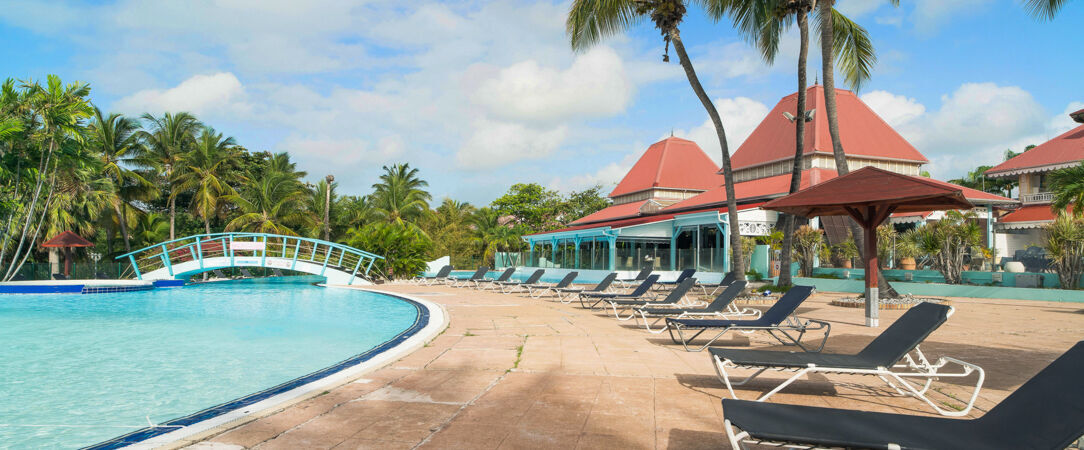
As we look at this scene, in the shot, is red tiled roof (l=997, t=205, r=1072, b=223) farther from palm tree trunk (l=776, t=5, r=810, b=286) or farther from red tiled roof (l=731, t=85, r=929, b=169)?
palm tree trunk (l=776, t=5, r=810, b=286)

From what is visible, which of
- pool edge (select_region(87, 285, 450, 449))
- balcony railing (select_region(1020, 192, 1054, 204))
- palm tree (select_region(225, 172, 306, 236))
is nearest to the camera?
pool edge (select_region(87, 285, 450, 449))

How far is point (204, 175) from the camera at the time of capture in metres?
28.7

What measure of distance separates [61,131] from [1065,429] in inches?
941

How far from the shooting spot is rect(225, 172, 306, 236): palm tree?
28.9m

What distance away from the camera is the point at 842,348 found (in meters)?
6.52

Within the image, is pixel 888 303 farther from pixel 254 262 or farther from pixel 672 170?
pixel 672 170

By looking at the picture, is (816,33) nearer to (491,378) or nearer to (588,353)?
(588,353)

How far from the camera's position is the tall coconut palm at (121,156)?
26.5 metres

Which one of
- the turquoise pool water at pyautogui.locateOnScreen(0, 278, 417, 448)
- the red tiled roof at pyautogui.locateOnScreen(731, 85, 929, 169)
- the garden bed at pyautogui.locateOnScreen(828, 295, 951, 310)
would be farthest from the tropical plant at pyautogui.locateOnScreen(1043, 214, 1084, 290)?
the turquoise pool water at pyautogui.locateOnScreen(0, 278, 417, 448)

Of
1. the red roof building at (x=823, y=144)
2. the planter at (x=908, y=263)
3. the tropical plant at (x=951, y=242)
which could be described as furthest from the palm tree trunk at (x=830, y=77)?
the red roof building at (x=823, y=144)

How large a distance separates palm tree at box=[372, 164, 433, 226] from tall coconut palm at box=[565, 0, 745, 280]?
2064 cm

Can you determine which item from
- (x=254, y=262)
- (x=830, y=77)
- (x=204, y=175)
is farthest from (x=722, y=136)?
(x=204, y=175)

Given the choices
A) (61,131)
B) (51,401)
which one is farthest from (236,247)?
(51,401)

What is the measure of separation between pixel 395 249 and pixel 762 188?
596 inches
